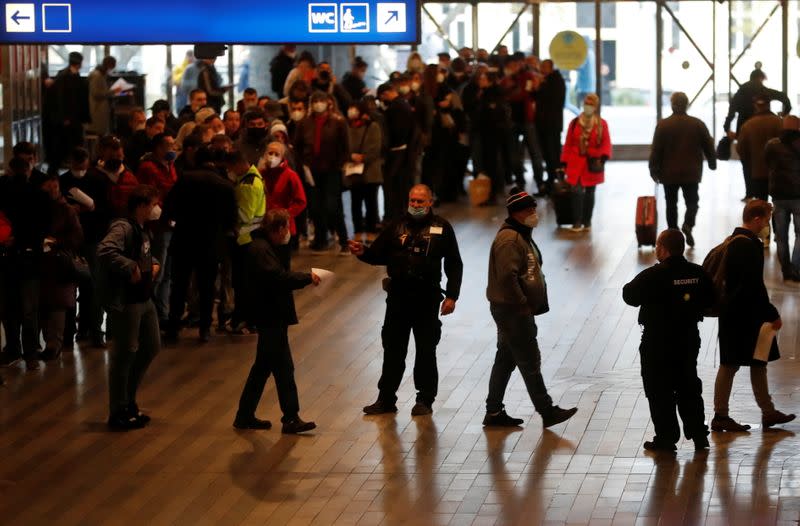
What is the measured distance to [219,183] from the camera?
42.7 ft

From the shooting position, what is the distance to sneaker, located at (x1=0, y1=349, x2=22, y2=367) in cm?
1245

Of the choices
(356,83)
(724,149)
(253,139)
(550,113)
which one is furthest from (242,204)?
(356,83)

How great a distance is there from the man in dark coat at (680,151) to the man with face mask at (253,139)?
4.30 metres

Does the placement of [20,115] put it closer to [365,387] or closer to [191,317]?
[191,317]

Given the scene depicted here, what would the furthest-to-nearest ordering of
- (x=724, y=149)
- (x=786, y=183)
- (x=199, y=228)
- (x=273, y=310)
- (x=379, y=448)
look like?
(x=724, y=149), (x=786, y=183), (x=199, y=228), (x=273, y=310), (x=379, y=448)

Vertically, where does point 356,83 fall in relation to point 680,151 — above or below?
above

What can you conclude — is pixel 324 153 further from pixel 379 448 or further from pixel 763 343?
pixel 763 343

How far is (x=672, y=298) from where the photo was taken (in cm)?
955

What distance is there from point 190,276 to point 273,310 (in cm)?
313

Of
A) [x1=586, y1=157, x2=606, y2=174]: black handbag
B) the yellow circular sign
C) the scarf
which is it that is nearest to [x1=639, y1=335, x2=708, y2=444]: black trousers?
[x1=586, y1=157, x2=606, y2=174]: black handbag

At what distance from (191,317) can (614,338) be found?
362cm

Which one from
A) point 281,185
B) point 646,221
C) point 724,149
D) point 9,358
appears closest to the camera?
point 9,358

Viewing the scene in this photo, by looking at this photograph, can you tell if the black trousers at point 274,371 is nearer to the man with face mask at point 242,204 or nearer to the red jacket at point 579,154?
the man with face mask at point 242,204

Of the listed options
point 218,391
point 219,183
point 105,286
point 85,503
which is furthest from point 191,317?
point 85,503
